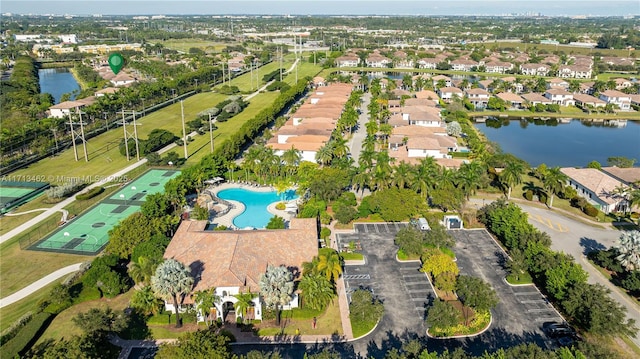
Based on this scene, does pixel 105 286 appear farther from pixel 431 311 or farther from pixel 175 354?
pixel 431 311

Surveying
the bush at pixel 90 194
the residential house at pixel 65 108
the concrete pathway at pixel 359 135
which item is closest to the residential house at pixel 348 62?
the concrete pathway at pixel 359 135

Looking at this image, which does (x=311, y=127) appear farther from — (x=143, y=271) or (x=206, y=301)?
(x=206, y=301)

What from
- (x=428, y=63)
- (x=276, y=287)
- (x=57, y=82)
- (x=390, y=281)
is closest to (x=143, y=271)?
(x=276, y=287)

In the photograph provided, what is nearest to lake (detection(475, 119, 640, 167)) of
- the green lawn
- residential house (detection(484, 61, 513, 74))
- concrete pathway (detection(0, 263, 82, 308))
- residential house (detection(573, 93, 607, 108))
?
residential house (detection(573, 93, 607, 108))

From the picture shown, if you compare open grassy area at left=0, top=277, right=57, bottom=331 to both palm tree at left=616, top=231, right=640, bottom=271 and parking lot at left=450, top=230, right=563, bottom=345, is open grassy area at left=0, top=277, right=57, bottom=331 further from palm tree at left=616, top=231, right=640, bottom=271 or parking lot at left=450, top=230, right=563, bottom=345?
palm tree at left=616, top=231, right=640, bottom=271

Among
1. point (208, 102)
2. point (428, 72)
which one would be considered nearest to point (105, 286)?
point (208, 102)

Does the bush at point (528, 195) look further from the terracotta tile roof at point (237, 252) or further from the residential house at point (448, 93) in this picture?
the residential house at point (448, 93)
